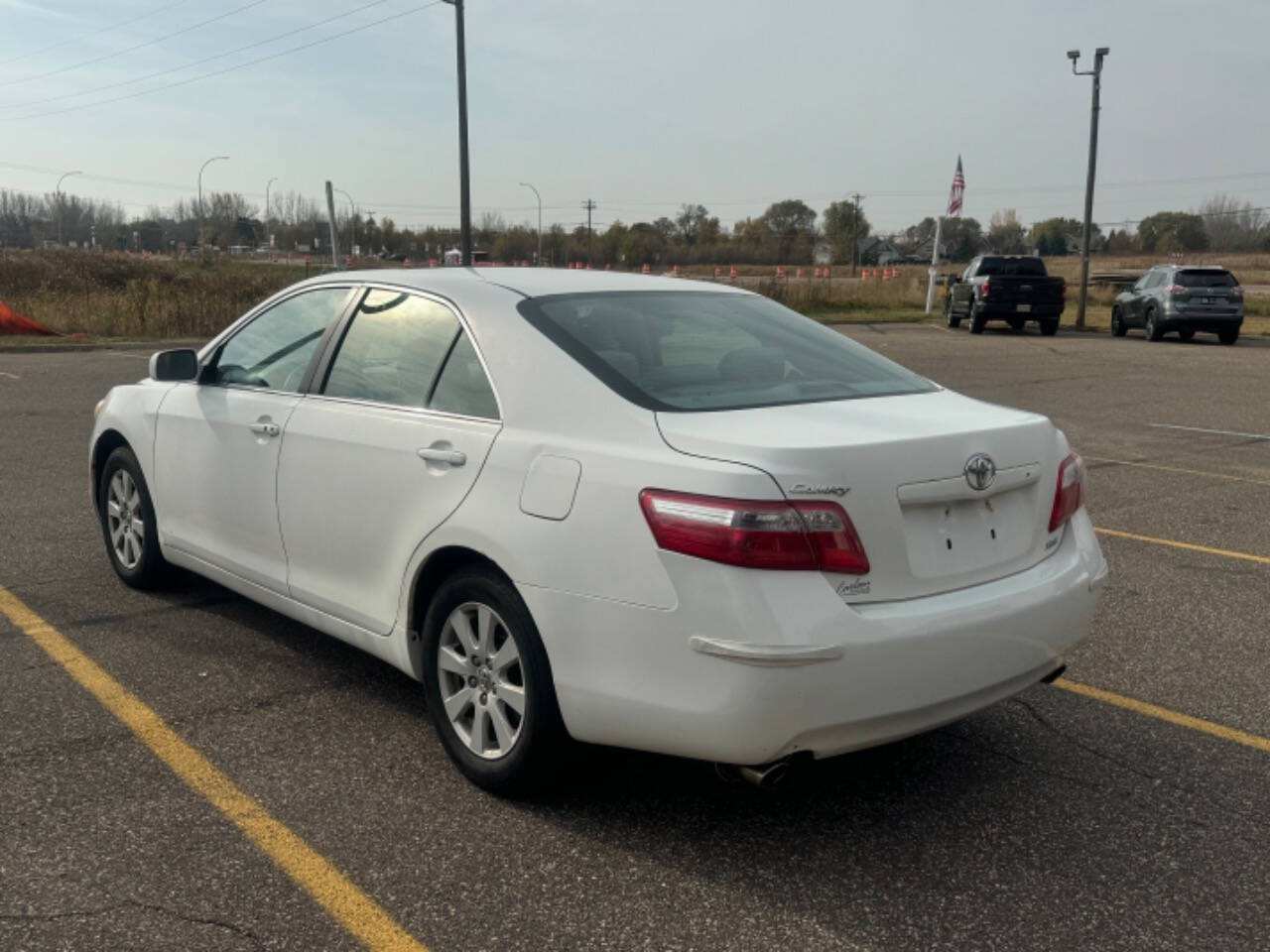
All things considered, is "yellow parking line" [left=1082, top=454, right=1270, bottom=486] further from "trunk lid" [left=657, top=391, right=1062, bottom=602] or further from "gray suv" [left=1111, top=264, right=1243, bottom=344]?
"gray suv" [left=1111, top=264, right=1243, bottom=344]

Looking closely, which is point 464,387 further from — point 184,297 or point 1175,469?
point 184,297

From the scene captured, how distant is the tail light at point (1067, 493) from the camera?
357 centimetres

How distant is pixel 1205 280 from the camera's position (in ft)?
86.2

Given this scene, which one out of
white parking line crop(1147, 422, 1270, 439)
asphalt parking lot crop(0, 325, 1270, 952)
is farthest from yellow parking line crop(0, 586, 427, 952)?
white parking line crop(1147, 422, 1270, 439)

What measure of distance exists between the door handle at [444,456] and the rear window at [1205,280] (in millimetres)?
26406

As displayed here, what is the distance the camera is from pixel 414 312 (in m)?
4.10

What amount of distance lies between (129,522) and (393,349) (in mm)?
2222

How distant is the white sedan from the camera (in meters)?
2.91

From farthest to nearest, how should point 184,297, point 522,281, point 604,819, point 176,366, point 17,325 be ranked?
point 184,297 < point 17,325 < point 176,366 < point 522,281 < point 604,819

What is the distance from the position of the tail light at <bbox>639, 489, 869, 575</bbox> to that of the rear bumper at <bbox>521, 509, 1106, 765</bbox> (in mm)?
40

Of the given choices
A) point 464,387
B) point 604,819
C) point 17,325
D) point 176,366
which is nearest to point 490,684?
point 604,819

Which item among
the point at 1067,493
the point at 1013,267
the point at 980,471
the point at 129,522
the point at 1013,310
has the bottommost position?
the point at 129,522

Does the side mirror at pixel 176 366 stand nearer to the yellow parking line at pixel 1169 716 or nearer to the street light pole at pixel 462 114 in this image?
the yellow parking line at pixel 1169 716

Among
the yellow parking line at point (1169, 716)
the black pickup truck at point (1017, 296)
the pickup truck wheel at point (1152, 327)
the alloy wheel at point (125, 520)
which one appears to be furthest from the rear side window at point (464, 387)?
the black pickup truck at point (1017, 296)
